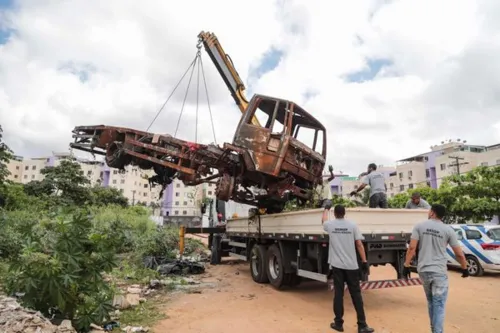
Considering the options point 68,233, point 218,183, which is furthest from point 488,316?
point 68,233

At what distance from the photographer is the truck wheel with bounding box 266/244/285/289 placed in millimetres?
7332

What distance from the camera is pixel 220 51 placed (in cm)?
1027

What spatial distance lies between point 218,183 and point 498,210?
15939 mm

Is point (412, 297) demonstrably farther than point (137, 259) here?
No

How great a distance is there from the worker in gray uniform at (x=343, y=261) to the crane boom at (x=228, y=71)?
5828 mm

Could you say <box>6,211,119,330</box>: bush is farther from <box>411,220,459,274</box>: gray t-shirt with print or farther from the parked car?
the parked car

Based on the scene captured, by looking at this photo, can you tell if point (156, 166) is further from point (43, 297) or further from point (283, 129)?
point (43, 297)

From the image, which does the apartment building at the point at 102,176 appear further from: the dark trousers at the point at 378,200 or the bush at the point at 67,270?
the bush at the point at 67,270

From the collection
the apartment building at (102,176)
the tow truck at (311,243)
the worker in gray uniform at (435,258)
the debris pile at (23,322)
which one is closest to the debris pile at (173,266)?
the tow truck at (311,243)

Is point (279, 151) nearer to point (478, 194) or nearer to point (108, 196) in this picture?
point (478, 194)

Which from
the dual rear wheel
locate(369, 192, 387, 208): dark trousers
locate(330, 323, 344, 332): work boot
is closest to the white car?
locate(369, 192, 387, 208): dark trousers

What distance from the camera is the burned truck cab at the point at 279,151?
716 cm

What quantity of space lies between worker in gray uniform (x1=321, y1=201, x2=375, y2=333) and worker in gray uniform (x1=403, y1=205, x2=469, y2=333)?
842 millimetres

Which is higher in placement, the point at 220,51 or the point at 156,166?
the point at 220,51
